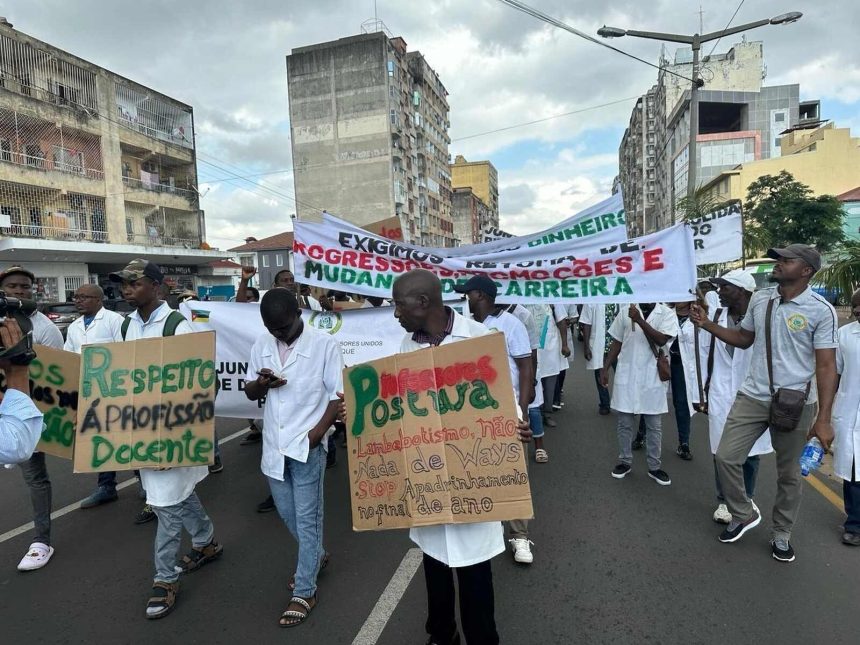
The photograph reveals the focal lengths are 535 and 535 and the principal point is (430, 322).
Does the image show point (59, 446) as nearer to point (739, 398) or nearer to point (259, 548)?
point (259, 548)

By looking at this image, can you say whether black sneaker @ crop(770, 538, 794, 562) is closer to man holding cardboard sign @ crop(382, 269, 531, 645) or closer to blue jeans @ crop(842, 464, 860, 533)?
blue jeans @ crop(842, 464, 860, 533)

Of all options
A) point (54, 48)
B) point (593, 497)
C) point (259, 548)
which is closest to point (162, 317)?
point (259, 548)

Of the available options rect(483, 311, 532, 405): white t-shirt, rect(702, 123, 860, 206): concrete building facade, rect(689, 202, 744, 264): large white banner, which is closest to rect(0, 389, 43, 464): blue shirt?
rect(483, 311, 532, 405): white t-shirt

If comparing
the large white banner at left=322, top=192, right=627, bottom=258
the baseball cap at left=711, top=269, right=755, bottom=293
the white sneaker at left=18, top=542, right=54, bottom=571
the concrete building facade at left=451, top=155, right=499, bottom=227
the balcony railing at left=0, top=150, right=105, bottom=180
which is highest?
the concrete building facade at left=451, top=155, right=499, bottom=227

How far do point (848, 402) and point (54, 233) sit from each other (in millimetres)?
29078

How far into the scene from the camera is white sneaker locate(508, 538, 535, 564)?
349cm

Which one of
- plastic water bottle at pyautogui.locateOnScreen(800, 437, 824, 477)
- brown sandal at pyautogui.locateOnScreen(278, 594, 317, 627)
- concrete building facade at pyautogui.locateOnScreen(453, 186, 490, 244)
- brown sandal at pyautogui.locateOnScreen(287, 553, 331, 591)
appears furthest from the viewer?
concrete building facade at pyautogui.locateOnScreen(453, 186, 490, 244)

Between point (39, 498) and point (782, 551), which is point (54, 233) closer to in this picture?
point (39, 498)

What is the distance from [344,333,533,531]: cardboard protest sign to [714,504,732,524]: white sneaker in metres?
2.60

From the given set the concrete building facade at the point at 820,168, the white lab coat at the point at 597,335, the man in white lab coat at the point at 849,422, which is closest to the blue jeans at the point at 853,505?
the man in white lab coat at the point at 849,422

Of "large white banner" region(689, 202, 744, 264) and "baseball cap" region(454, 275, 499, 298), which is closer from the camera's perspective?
"baseball cap" region(454, 275, 499, 298)

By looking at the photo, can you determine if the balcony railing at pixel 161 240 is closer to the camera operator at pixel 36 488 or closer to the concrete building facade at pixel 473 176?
the camera operator at pixel 36 488

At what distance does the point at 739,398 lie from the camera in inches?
146

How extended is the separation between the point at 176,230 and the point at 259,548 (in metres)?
33.2
